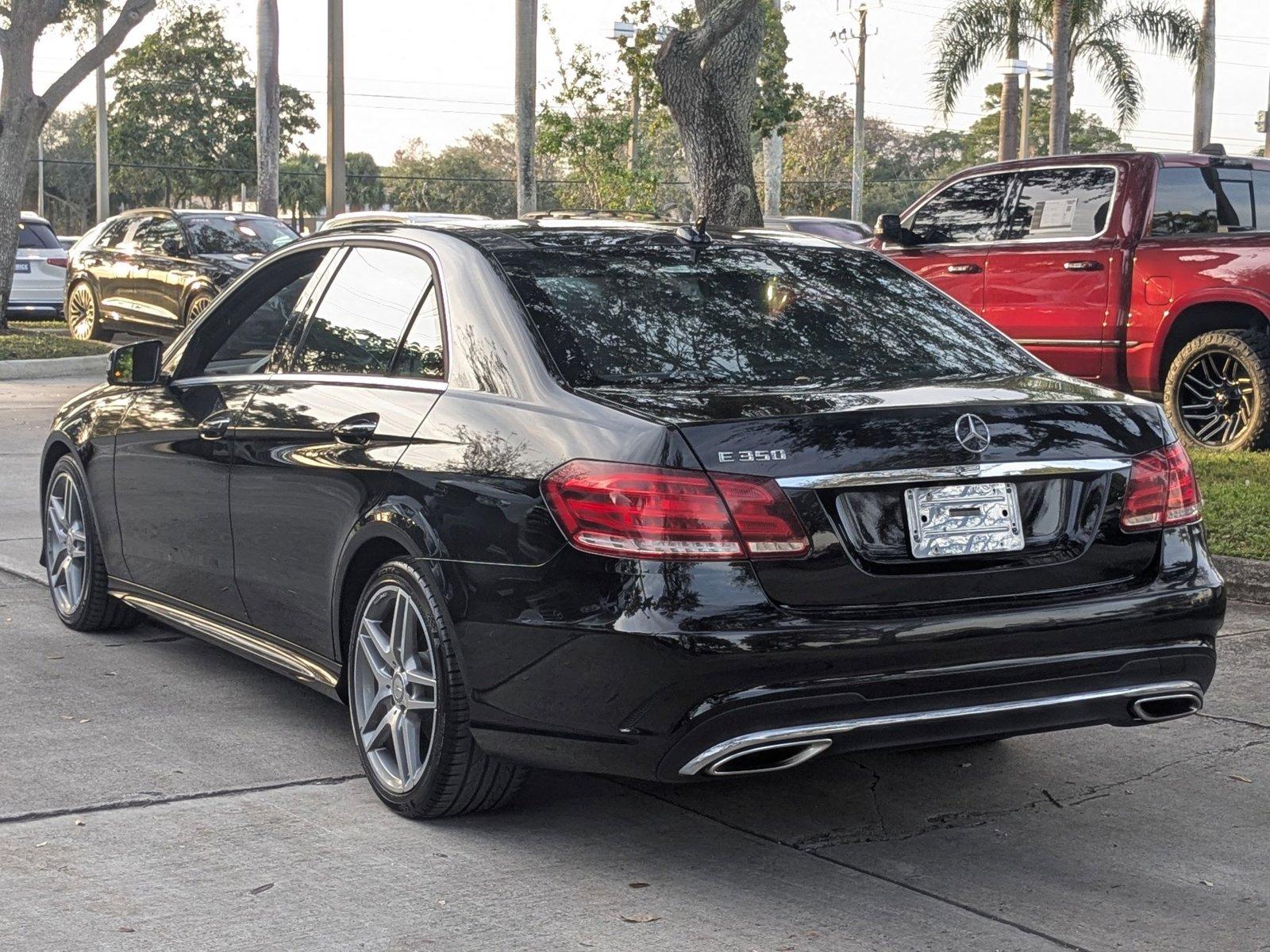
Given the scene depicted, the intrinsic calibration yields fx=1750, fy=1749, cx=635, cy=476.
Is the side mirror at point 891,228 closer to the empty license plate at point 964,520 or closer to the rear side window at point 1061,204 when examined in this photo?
the rear side window at point 1061,204

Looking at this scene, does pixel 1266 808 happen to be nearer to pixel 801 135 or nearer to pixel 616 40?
pixel 616 40

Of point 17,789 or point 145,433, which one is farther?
point 145,433

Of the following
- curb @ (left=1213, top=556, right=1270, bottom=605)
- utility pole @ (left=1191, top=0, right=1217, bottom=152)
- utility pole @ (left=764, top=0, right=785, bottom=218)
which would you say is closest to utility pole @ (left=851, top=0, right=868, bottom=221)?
utility pole @ (left=764, top=0, right=785, bottom=218)

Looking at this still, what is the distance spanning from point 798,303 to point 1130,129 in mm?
25741

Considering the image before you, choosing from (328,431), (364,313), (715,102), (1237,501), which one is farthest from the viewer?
(715,102)

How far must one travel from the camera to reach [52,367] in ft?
63.0

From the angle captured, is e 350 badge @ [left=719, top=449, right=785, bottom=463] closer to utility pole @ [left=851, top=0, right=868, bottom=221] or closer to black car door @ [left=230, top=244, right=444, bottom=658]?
black car door @ [left=230, top=244, right=444, bottom=658]

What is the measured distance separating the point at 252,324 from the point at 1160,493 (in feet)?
10.0

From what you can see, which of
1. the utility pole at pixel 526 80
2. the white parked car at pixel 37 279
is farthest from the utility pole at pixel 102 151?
the utility pole at pixel 526 80

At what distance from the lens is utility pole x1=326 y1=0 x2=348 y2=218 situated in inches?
1014

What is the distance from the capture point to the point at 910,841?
4477 millimetres

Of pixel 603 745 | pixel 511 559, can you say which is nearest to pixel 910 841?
pixel 603 745

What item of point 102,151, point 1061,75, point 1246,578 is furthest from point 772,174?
point 1246,578

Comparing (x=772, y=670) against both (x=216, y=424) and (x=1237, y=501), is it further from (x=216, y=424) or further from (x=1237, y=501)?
(x=1237, y=501)
